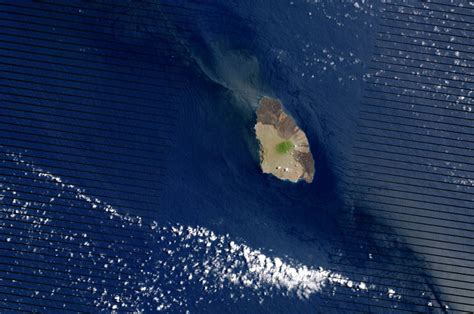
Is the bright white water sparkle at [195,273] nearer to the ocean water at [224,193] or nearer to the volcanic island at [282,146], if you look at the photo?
the ocean water at [224,193]

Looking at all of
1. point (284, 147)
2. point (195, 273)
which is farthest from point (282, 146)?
point (195, 273)

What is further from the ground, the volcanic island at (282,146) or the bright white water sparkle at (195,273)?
the volcanic island at (282,146)

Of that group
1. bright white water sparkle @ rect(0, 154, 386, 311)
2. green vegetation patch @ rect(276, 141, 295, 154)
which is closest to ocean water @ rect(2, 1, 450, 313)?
bright white water sparkle @ rect(0, 154, 386, 311)

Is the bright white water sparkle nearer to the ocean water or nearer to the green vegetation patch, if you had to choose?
the ocean water

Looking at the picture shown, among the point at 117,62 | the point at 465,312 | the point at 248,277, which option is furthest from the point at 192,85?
the point at 465,312

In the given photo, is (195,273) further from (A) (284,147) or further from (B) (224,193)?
(A) (284,147)

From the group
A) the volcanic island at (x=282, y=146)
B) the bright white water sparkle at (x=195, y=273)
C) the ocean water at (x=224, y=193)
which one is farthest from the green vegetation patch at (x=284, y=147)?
the bright white water sparkle at (x=195, y=273)
